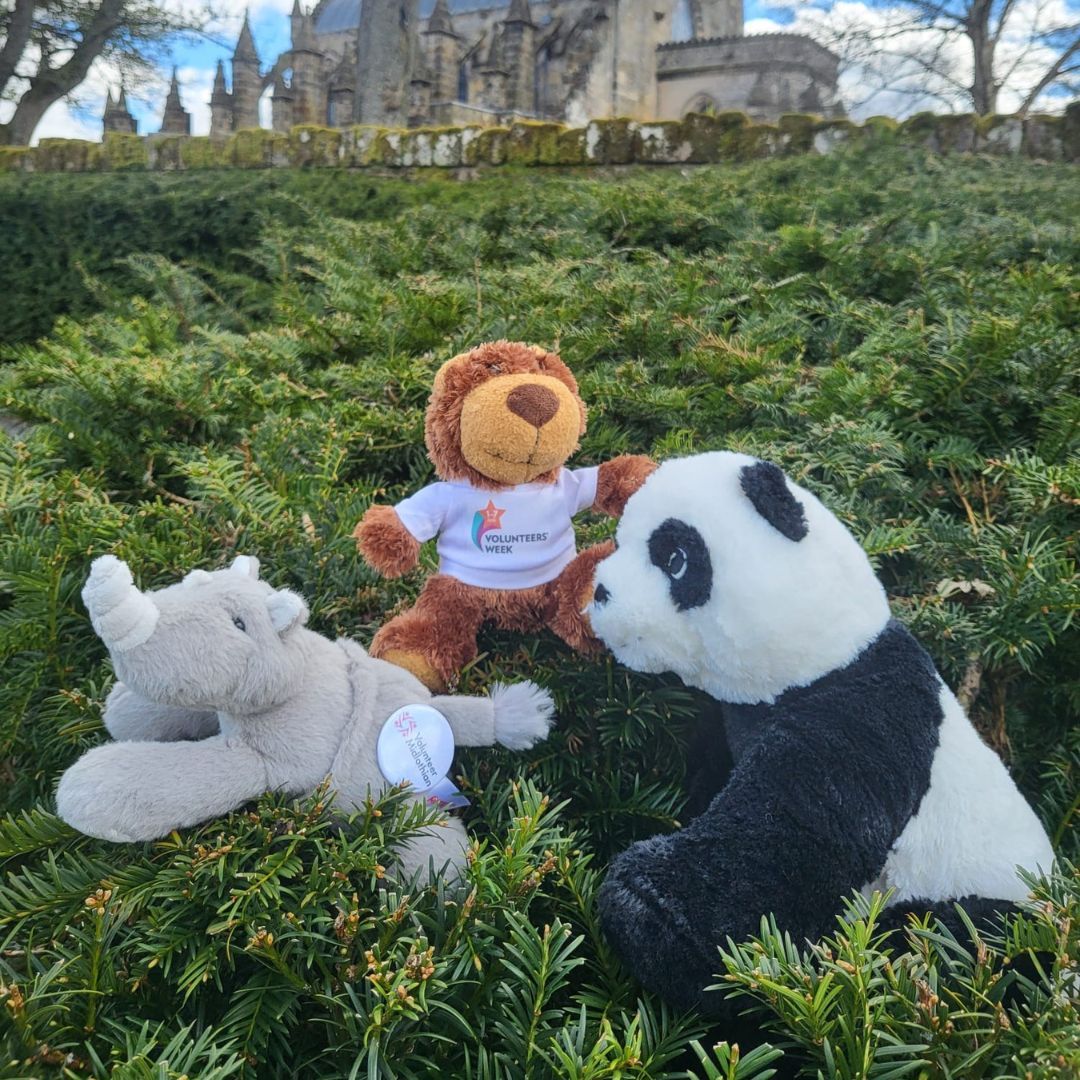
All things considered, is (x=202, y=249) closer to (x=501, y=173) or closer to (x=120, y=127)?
(x=501, y=173)

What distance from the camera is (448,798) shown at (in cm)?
125

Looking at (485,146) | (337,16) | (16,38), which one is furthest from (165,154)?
(337,16)

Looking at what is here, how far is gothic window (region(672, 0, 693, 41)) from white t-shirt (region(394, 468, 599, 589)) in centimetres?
3973

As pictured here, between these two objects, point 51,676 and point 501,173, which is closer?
point 51,676

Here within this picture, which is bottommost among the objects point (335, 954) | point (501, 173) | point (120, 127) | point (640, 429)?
point (335, 954)

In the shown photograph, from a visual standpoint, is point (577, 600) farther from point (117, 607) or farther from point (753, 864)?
point (117, 607)

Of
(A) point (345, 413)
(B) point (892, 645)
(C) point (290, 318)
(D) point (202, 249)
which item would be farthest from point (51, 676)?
(D) point (202, 249)

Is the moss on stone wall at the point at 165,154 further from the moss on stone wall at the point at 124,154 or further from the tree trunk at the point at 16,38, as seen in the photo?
the tree trunk at the point at 16,38

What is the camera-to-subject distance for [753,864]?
3.23 feet

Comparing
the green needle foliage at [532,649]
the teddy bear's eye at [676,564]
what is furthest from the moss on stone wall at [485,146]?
the teddy bear's eye at [676,564]

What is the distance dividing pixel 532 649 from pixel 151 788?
2.42 ft

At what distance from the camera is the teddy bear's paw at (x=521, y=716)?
130 centimetres

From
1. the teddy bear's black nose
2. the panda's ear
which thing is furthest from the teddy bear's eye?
the teddy bear's black nose

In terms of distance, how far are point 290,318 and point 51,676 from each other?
2394 mm
